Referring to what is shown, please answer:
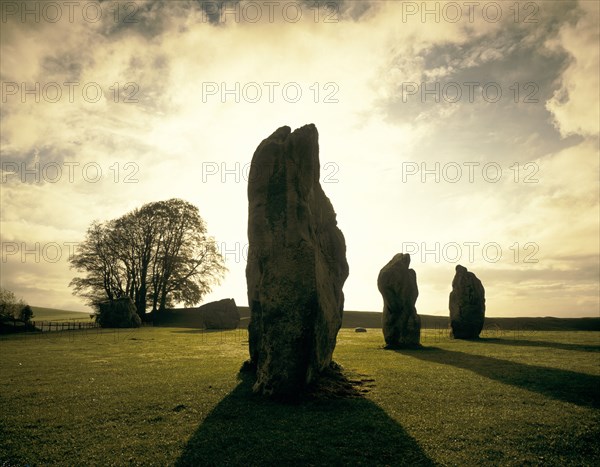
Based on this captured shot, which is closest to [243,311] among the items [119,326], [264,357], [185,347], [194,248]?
[194,248]

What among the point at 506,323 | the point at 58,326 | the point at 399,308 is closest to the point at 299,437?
the point at 399,308

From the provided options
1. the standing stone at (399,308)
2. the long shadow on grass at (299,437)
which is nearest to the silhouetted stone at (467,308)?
the standing stone at (399,308)

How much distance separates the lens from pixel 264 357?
11.2 m

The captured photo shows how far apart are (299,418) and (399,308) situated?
1681 cm

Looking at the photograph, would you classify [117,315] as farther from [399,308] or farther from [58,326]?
[399,308]

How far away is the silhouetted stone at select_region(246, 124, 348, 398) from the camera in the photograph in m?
10.7

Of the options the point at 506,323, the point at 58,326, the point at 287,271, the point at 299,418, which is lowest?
the point at 506,323

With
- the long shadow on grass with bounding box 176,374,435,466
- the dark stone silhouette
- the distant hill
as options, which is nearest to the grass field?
the long shadow on grass with bounding box 176,374,435,466

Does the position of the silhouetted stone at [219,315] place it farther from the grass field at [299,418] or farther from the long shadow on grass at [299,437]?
Answer: the long shadow on grass at [299,437]

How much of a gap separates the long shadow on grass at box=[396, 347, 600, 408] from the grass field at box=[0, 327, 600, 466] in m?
0.07

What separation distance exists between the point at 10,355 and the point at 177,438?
17137mm

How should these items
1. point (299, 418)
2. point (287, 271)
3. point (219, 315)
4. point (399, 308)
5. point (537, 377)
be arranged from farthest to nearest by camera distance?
point (219, 315) < point (399, 308) < point (537, 377) < point (287, 271) < point (299, 418)

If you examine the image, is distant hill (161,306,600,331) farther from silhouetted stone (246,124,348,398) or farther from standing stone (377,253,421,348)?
silhouetted stone (246,124,348,398)

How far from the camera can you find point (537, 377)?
1375 cm
